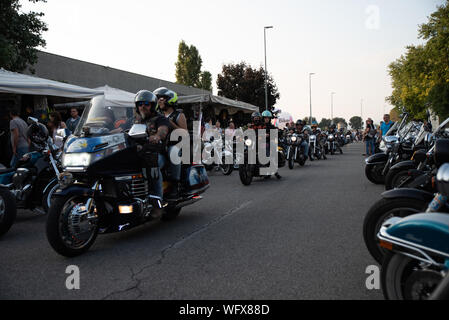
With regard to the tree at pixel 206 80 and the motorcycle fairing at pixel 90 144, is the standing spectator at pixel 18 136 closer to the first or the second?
the motorcycle fairing at pixel 90 144

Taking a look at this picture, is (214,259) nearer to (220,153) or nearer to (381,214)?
(381,214)

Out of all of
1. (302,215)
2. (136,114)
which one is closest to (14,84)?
(136,114)

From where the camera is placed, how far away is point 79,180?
13.9 ft

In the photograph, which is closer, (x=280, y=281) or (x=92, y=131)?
(x=280, y=281)

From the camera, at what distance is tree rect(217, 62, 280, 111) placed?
41.5 m

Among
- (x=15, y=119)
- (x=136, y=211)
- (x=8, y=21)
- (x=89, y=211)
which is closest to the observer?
(x=89, y=211)

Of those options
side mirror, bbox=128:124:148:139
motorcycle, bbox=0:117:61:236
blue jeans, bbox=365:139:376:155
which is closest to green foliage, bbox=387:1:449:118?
blue jeans, bbox=365:139:376:155

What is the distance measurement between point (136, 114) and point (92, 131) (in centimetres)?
99

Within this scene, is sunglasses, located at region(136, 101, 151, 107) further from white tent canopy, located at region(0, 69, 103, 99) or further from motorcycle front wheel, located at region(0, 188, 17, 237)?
white tent canopy, located at region(0, 69, 103, 99)

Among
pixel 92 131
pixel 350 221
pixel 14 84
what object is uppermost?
pixel 14 84

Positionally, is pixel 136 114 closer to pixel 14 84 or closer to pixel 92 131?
pixel 92 131

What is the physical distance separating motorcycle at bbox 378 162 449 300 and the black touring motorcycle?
8.83 feet

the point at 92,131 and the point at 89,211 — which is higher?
the point at 92,131

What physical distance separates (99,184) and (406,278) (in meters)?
3.13
